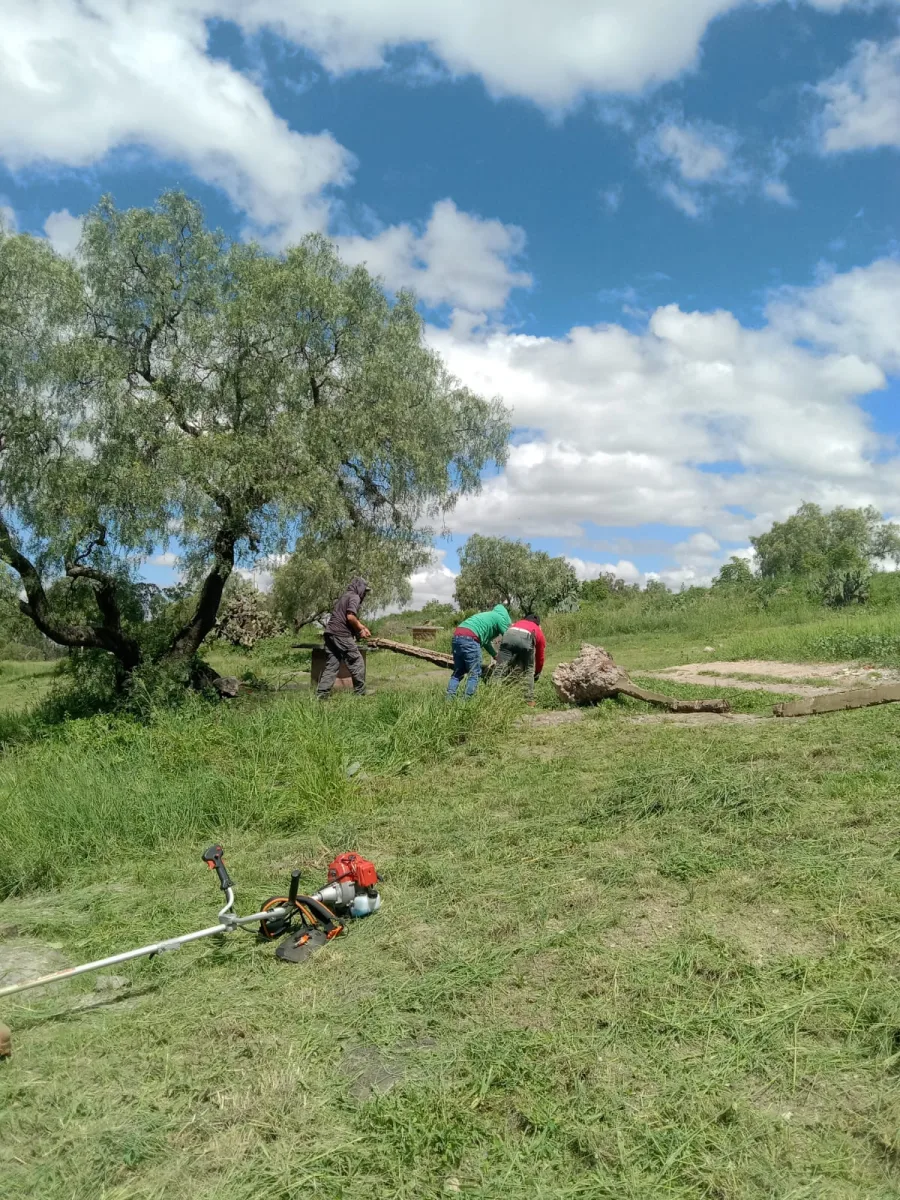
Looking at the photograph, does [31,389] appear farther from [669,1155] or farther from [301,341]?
[669,1155]

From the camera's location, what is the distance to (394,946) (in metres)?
4.02

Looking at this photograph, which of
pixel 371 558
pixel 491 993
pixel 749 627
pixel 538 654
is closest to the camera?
pixel 491 993

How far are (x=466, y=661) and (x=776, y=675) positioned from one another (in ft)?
16.0

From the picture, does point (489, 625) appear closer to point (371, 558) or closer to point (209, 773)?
point (209, 773)

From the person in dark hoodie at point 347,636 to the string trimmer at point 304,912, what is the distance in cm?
695

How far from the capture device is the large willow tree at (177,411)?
1240 cm

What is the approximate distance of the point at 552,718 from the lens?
9305 mm

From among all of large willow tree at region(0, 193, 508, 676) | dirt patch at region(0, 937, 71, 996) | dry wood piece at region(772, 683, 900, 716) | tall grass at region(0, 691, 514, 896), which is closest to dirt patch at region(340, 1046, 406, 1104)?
dirt patch at region(0, 937, 71, 996)

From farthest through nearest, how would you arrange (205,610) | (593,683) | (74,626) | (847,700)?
(205,610), (74,626), (593,683), (847,700)

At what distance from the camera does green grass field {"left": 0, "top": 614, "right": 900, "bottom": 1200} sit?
8.57 ft

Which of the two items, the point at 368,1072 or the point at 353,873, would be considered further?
the point at 353,873

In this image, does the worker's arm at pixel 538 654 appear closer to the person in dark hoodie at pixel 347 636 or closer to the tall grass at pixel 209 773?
the tall grass at pixel 209 773

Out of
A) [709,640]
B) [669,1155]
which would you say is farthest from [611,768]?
[709,640]

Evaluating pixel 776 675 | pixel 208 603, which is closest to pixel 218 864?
pixel 776 675
